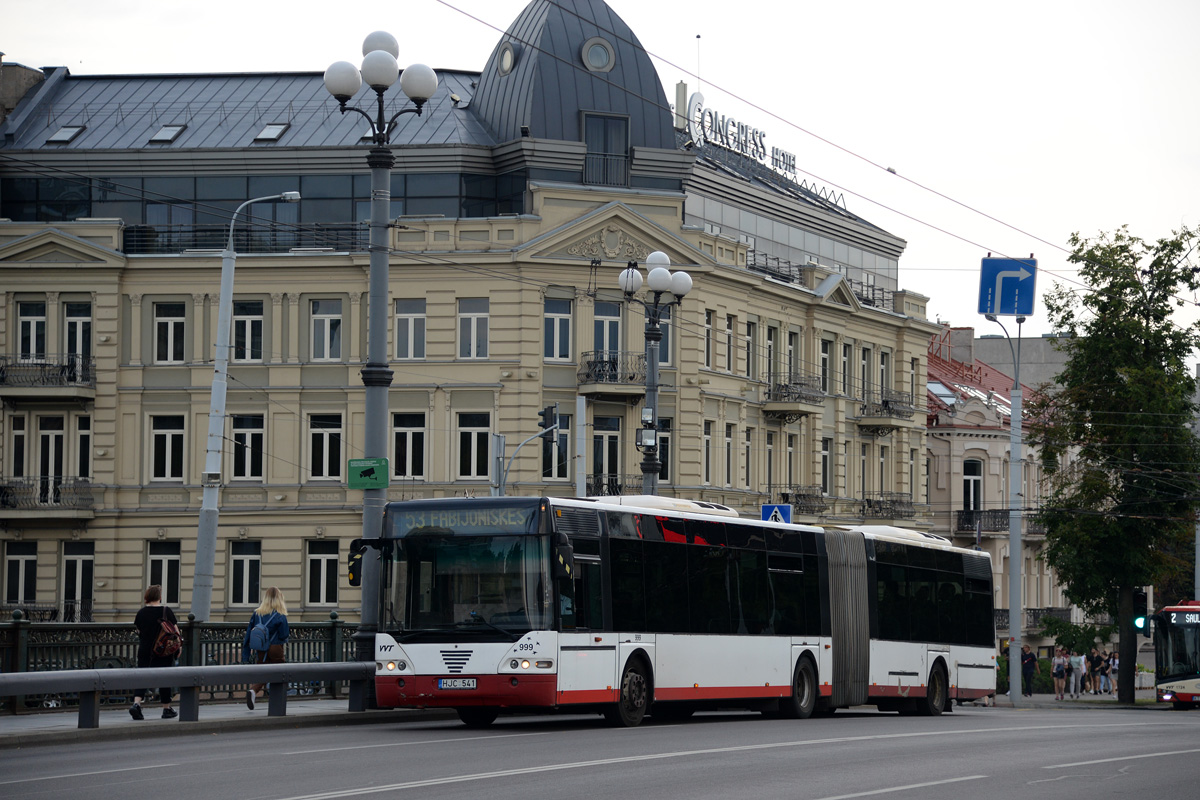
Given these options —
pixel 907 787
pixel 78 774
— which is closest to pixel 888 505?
pixel 907 787

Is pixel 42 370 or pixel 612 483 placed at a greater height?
pixel 42 370

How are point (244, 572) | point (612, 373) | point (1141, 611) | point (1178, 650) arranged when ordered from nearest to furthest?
Answer: point (1178, 650), point (1141, 611), point (612, 373), point (244, 572)

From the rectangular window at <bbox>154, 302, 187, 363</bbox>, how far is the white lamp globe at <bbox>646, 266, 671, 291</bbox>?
23039 mm

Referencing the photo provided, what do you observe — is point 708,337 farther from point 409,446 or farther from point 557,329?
point 409,446

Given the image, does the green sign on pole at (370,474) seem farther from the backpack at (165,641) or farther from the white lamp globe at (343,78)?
the white lamp globe at (343,78)

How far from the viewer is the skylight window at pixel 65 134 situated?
54.1 m

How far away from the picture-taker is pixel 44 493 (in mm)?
50000

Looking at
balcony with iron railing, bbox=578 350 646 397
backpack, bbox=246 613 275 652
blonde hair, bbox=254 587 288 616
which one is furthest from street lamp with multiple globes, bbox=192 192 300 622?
balcony with iron railing, bbox=578 350 646 397

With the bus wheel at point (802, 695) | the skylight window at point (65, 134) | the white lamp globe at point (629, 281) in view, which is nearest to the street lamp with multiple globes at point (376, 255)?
the bus wheel at point (802, 695)

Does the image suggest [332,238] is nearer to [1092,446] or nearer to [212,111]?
[212,111]

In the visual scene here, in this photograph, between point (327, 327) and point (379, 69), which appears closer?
point (379, 69)

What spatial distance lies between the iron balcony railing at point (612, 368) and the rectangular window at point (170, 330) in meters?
11.4

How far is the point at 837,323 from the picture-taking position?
198 feet

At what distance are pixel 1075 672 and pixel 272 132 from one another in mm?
30635
